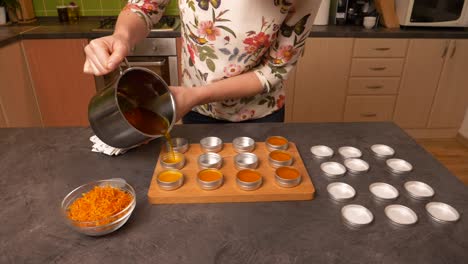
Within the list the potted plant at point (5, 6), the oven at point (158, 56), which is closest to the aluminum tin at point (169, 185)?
the oven at point (158, 56)

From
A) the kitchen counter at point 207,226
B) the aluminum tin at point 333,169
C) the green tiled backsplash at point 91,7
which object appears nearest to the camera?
the kitchen counter at point 207,226

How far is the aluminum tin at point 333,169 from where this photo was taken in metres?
0.84

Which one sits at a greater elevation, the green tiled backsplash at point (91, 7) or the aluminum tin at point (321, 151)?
the green tiled backsplash at point (91, 7)

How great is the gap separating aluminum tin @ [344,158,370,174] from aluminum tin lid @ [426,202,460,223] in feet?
0.55

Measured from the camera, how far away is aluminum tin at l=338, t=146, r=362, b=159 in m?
0.91

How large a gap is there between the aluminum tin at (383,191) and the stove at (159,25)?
1677 mm

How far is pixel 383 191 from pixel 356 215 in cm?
12

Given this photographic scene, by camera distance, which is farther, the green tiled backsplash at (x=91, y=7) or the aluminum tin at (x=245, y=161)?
the green tiled backsplash at (x=91, y=7)

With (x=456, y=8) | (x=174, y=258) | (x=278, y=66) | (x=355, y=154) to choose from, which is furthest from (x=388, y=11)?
(x=174, y=258)

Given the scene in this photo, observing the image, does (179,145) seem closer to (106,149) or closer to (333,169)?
(106,149)

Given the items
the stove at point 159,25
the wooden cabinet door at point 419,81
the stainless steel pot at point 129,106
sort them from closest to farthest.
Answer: the stainless steel pot at point 129,106 → the stove at point 159,25 → the wooden cabinet door at point 419,81

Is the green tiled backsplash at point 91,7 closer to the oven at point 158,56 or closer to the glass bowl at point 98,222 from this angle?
the oven at point 158,56

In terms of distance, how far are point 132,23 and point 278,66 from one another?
461mm

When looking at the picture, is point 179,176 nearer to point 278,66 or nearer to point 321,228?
point 321,228
